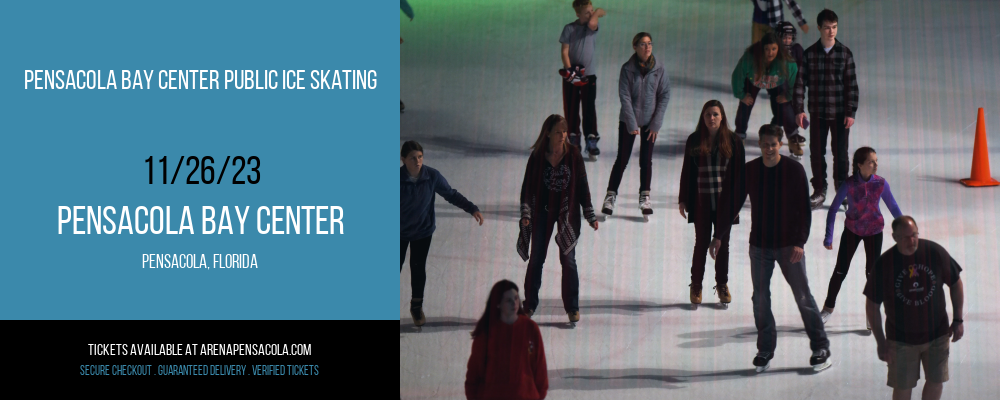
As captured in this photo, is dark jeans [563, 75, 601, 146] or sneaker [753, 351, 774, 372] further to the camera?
dark jeans [563, 75, 601, 146]

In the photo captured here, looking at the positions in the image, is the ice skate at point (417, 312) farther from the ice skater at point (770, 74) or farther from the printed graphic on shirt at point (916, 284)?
the ice skater at point (770, 74)

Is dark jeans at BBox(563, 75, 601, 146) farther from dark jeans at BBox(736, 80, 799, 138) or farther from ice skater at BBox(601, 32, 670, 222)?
dark jeans at BBox(736, 80, 799, 138)

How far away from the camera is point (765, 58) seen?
11.0m

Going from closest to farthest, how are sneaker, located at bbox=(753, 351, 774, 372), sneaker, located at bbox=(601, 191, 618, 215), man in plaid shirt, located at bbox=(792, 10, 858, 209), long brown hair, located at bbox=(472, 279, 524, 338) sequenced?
long brown hair, located at bbox=(472, 279, 524, 338)
sneaker, located at bbox=(753, 351, 774, 372)
man in plaid shirt, located at bbox=(792, 10, 858, 209)
sneaker, located at bbox=(601, 191, 618, 215)

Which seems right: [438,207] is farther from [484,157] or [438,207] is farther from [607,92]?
[607,92]

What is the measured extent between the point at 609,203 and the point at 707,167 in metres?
2.20

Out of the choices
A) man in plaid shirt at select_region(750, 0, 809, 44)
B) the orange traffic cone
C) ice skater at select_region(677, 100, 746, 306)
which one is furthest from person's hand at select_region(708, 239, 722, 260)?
man in plaid shirt at select_region(750, 0, 809, 44)

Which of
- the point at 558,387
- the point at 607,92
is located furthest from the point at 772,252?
the point at 607,92

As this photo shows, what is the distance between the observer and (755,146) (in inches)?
496

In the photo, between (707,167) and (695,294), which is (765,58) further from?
(695,294)

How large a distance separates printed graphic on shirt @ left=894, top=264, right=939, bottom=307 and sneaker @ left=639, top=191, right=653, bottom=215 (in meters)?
4.09

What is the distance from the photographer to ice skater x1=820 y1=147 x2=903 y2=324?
8.27 meters

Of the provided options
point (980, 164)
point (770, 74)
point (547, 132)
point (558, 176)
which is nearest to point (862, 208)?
point (558, 176)

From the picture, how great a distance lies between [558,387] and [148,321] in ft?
10.5
